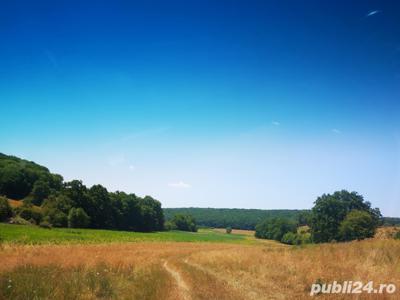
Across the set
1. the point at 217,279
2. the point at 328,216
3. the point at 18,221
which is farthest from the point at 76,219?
the point at 217,279

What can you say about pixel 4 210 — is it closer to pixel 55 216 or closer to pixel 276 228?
pixel 55 216

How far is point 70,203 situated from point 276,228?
249ft

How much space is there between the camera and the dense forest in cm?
7162

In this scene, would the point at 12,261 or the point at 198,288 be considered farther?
the point at 12,261

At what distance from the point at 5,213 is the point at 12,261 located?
183 feet

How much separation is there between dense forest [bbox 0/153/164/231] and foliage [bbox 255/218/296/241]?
42167 millimetres

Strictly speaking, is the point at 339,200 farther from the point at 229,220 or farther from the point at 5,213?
the point at 229,220

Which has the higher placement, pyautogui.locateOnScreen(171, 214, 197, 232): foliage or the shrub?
the shrub

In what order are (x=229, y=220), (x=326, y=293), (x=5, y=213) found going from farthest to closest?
(x=229, y=220) < (x=5, y=213) < (x=326, y=293)

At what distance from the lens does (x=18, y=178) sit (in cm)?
10325

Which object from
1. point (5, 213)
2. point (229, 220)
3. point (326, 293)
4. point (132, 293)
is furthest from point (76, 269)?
point (229, 220)

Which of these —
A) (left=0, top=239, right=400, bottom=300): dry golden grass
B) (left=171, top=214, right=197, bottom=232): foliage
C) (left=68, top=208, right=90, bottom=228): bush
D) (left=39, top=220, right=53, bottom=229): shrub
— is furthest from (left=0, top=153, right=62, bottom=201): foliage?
(left=0, top=239, right=400, bottom=300): dry golden grass

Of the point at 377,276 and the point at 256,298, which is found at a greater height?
the point at 377,276

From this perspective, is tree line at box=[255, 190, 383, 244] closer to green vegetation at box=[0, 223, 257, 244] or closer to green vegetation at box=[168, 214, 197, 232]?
green vegetation at box=[0, 223, 257, 244]
